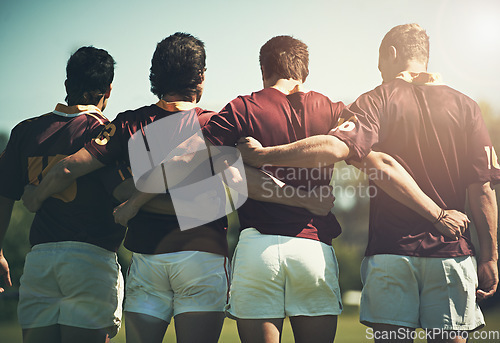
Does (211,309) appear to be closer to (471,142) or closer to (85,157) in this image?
(85,157)

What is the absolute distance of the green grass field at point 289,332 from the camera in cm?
1744

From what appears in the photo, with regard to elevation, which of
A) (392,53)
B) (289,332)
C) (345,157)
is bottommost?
(289,332)

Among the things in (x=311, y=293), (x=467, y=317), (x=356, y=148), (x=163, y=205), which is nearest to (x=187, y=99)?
(x=163, y=205)

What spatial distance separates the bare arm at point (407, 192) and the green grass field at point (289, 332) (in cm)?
141

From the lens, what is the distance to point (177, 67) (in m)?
3.35

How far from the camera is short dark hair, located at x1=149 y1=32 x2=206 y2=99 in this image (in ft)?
11.0

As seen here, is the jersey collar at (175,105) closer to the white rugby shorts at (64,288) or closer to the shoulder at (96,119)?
the shoulder at (96,119)

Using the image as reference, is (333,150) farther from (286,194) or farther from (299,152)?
(286,194)

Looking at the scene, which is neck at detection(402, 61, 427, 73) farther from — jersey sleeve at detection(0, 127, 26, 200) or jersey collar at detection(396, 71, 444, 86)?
jersey sleeve at detection(0, 127, 26, 200)

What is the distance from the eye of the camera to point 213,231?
3219 millimetres

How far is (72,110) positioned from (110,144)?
1.71 ft

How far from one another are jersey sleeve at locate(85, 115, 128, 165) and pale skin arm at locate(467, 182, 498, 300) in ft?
7.18

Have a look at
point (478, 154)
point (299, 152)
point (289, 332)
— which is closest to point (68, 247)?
point (299, 152)

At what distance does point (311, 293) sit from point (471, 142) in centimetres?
136
